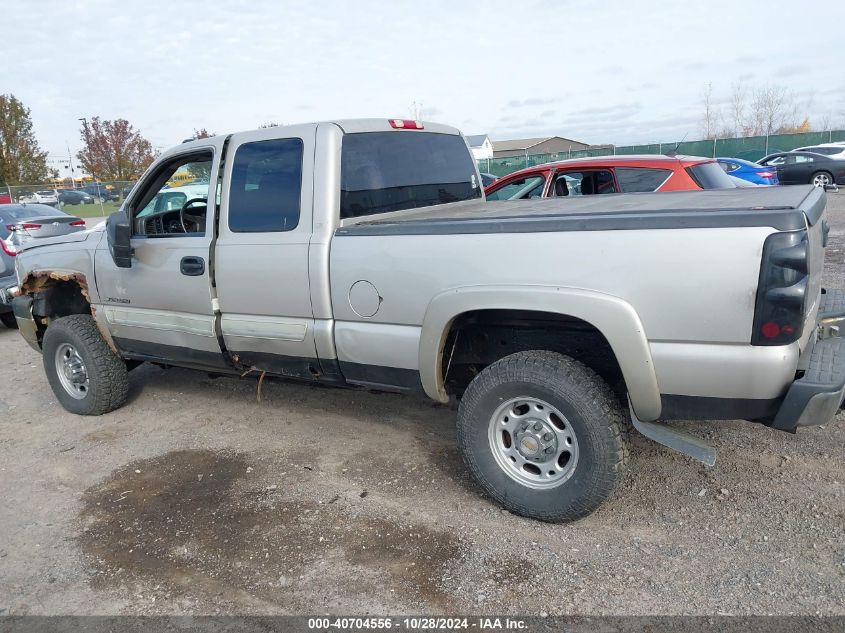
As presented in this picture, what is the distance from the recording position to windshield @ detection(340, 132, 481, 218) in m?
3.90

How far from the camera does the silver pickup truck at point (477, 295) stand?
8.86 feet

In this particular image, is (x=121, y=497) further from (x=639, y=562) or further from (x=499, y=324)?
(x=639, y=562)

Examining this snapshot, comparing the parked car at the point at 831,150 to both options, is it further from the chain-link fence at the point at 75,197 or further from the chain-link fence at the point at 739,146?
the chain-link fence at the point at 75,197

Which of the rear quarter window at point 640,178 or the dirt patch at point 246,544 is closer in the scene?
the dirt patch at point 246,544

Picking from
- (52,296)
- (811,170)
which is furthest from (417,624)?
(811,170)

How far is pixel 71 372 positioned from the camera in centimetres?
530

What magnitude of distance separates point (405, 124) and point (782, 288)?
105 inches

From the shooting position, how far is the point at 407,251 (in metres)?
3.35

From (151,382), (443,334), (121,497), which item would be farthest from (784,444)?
(151,382)

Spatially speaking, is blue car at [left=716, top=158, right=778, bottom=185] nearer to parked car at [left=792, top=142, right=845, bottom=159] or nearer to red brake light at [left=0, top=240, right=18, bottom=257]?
parked car at [left=792, top=142, right=845, bottom=159]

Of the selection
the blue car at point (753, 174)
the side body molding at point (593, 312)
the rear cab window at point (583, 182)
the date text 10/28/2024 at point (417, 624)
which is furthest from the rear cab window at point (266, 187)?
the blue car at point (753, 174)

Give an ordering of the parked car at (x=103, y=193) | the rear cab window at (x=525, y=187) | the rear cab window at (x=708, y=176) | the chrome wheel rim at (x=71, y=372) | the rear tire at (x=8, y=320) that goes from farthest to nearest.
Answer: the parked car at (x=103, y=193), the rear tire at (x=8, y=320), the rear cab window at (x=525, y=187), the rear cab window at (x=708, y=176), the chrome wheel rim at (x=71, y=372)

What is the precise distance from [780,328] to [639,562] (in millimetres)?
1202

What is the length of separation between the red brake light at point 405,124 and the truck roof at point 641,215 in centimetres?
60
